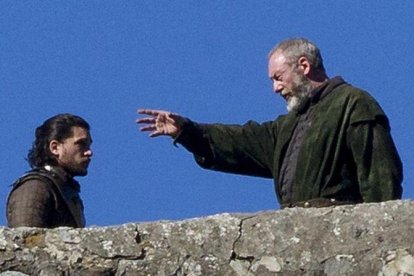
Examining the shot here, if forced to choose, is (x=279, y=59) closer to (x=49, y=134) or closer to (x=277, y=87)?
(x=277, y=87)

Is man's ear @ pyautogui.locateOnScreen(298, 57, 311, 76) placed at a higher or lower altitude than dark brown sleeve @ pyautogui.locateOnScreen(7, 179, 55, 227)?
higher

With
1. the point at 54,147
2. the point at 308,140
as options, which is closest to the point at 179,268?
the point at 308,140

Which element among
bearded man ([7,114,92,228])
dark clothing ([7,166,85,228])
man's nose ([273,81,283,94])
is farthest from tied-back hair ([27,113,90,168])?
man's nose ([273,81,283,94])

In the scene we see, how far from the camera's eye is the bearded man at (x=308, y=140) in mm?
9578

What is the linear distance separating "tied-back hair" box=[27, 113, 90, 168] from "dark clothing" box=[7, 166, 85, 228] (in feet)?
0.73

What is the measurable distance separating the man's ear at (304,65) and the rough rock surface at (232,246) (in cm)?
184

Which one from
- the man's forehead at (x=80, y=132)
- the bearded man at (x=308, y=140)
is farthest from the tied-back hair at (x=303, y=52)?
the man's forehead at (x=80, y=132)

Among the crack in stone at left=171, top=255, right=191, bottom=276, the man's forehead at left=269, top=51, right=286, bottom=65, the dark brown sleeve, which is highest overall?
the man's forehead at left=269, top=51, right=286, bottom=65

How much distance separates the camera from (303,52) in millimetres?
10320

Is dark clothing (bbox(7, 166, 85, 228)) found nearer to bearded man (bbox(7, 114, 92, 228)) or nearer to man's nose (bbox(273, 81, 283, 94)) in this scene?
bearded man (bbox(7, 114, 92, 228))

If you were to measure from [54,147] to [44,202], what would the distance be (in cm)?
63

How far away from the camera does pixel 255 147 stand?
10445 millimetres

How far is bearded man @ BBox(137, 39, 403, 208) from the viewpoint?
9.58m

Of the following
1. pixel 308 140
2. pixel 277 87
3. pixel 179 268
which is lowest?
pixel 179 268
